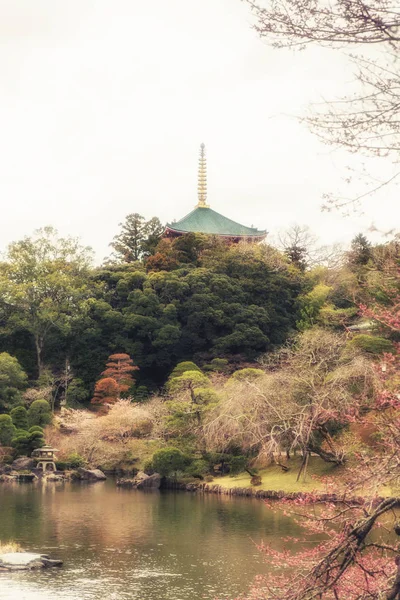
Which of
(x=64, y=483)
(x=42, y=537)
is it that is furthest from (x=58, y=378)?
(x=42, y=537)

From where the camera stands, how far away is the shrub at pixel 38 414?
32219 mm

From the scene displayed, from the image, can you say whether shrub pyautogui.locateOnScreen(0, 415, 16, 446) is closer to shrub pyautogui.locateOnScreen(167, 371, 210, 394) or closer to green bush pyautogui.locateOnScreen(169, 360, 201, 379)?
shrub pyautogui.locateOnScreen(167, 371, 210, 394)

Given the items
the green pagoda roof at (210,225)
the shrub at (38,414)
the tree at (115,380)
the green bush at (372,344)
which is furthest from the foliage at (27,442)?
the green pagoda roof at (210,225)

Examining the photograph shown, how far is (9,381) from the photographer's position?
33.0 meters

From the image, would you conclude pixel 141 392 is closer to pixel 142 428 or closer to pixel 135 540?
pixel 142 428

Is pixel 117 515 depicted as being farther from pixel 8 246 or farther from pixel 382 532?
pixel 8 246

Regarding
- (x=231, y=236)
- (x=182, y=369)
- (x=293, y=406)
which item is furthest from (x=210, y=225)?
(x=293, y=406)

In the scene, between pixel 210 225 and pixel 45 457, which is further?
pixel 210 225

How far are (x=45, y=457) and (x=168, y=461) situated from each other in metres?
5.64

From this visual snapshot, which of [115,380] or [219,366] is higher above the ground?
[219,366]

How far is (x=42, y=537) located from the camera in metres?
17.9

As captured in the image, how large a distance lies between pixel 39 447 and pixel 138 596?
18.2 meters

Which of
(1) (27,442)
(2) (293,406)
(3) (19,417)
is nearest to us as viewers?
(2) (293,406)

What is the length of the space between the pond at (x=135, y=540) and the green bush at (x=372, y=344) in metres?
6.30
